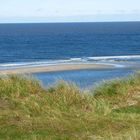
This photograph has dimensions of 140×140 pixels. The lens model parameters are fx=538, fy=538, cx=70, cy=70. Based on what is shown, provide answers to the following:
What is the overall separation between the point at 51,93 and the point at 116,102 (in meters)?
1.79

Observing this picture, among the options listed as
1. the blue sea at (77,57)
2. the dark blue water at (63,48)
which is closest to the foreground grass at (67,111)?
the blue sea at (77,57)

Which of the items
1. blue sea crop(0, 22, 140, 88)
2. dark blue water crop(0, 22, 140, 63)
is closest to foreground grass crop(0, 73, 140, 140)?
blue sea crop(0, 22, 140, 88)

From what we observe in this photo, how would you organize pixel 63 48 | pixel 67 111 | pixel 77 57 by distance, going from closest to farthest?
pixel 67 111
pixel 77 57
pixel 63 48

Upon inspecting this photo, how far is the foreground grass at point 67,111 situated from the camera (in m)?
10.6

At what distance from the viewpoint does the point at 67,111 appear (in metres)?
12.6

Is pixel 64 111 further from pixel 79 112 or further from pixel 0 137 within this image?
pixel 0 137

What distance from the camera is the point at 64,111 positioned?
12.6 meters

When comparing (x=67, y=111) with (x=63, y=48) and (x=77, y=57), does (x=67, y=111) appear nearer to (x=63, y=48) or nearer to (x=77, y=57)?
(x=77, y=57)

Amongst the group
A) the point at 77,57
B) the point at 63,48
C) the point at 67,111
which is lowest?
the point at 63,48

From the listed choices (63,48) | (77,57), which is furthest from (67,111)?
(63,48)

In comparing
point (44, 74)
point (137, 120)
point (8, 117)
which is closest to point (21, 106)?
point (8, 117)

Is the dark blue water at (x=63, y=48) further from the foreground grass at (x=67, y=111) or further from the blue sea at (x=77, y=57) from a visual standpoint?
the foreground grass at (x=67, y=111)

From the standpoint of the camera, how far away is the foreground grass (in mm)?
10562

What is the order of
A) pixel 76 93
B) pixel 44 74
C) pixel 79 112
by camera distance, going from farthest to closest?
1. pixel 44 74
2. pixel 76 93
3. pixel 79 112
